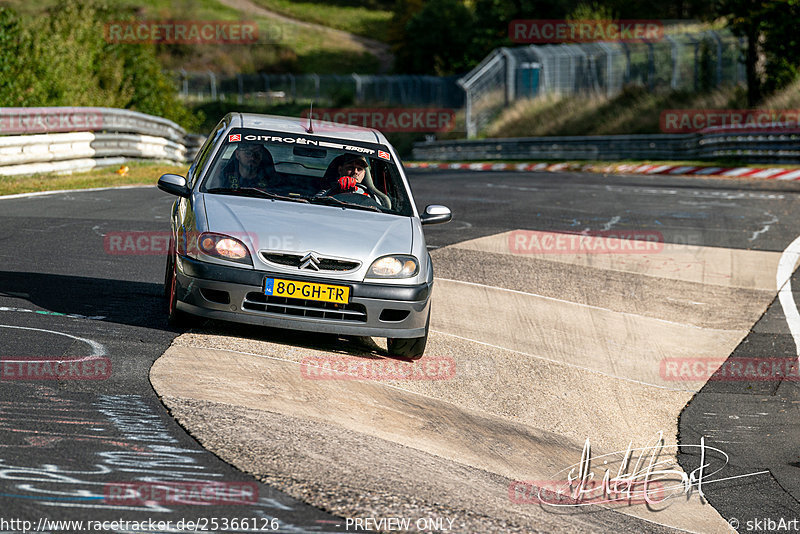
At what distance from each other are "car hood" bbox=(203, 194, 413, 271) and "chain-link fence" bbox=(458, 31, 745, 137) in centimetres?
2954

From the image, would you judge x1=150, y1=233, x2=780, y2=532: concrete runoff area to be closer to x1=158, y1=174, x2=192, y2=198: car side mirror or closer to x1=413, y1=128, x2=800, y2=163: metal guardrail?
x1=158, y1=174, x2=192, y2=198: car side mirror

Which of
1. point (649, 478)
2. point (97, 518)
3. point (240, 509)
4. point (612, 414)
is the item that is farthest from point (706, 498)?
point (97, 518)

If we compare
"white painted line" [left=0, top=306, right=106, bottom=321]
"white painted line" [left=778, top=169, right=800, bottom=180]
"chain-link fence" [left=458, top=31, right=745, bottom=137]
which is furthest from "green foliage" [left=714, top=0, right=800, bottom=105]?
"white painted line" [left=0, top=306, right=106, bottom=321]

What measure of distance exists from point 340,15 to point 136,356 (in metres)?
107

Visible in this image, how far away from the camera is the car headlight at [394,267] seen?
712 cm

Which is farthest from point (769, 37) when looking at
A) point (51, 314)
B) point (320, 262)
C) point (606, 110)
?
point (51, 314)

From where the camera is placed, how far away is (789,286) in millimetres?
11766

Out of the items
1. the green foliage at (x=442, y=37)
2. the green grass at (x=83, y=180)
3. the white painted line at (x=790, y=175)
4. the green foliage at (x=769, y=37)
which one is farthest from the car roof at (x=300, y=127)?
the green foliage at (x=442, y=37)

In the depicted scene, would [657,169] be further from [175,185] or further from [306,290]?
[306,290]

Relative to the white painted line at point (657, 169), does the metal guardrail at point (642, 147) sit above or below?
above

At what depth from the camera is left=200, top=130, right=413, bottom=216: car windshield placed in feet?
26.1

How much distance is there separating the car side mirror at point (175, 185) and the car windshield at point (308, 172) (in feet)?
0.48

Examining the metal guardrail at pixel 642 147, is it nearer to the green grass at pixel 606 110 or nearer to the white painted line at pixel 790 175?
the white painted line at pixel 790 175

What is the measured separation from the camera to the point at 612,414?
25.4 ft
